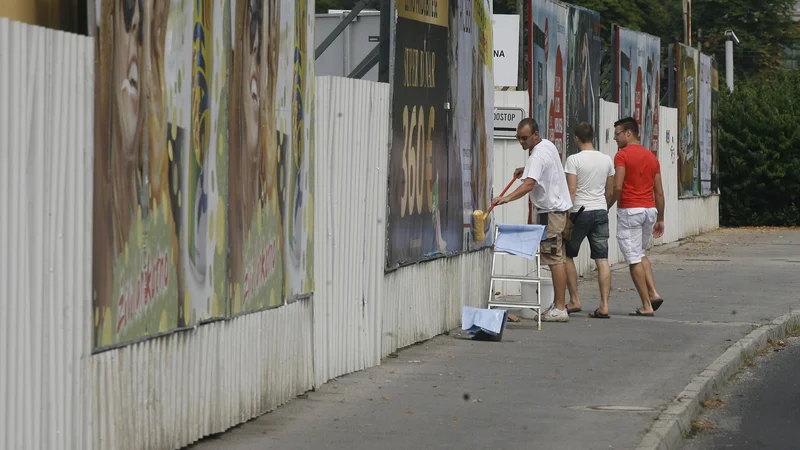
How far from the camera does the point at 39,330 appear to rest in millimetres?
5910

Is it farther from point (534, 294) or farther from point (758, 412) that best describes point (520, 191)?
point (758, 412)

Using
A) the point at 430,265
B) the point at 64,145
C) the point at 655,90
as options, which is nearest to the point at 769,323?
the point at 430,265

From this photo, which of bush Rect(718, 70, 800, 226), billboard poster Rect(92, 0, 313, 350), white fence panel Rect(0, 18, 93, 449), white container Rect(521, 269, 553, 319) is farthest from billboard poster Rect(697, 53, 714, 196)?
white fence panel Rect(0, 18, 93, 449)

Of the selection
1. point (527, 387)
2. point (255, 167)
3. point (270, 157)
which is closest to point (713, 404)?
point (527, 387)

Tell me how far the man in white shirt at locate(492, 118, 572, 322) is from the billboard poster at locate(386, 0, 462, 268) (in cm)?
71

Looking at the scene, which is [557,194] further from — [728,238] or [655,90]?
[728,238]

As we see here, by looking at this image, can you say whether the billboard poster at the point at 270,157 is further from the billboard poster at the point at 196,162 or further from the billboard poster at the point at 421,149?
the billboard poster at the point at 421,149

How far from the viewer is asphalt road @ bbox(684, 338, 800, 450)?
28.6ft

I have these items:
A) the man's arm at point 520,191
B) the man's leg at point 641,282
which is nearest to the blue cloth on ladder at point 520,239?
the man's arm at point 520,191

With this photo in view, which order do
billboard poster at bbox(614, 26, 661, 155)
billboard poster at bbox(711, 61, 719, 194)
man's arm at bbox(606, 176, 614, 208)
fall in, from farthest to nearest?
billboard poster at bbox(711, 61, 719, 194), billboard poster at bbox(614, 26, 661, 155), man's arm at bbox(606, 176, 614, 208)

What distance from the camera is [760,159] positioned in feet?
123

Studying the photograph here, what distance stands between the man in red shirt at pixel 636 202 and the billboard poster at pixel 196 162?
21.1 feet

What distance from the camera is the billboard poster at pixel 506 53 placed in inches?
714

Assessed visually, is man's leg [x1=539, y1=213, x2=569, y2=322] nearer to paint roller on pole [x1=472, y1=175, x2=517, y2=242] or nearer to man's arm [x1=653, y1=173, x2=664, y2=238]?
paint roller on pole [x1=472, y1=175, x2=517, y2=242]
